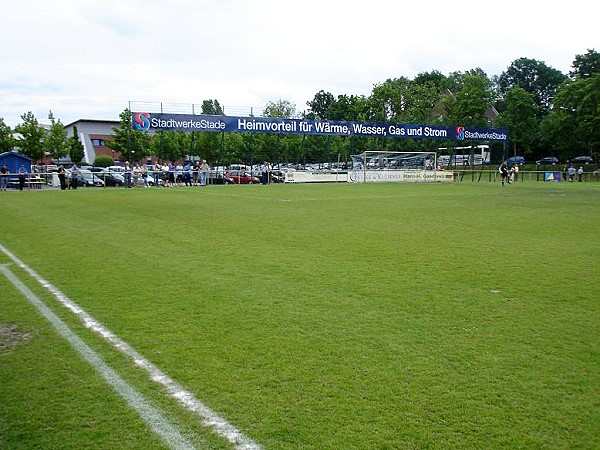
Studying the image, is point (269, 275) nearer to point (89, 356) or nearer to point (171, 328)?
point (171, 328)

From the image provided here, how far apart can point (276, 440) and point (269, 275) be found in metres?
4.64

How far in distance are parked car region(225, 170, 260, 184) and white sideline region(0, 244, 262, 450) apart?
36319mm

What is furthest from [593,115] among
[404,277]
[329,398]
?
[329,398]

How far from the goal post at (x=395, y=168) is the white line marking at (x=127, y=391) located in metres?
38.0

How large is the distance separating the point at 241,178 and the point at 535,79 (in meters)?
78.7

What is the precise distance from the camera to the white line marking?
344cm

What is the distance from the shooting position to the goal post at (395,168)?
43.4 m

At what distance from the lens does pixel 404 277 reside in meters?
7.84

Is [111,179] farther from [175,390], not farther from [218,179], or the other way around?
[175,390]

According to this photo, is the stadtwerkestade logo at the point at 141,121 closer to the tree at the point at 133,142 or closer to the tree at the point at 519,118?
the tree at the point at 133,142

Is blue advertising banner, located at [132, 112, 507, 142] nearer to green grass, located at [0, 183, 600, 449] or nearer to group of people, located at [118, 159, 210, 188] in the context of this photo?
group of people, located at [118, 159, 210, 188]

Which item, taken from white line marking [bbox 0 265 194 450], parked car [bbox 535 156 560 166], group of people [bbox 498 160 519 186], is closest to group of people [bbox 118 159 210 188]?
group of people [bbox 498 160 519 186]

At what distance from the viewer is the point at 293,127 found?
42938 mm

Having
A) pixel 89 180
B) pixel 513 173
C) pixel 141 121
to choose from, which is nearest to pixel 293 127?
pixel 141 121
